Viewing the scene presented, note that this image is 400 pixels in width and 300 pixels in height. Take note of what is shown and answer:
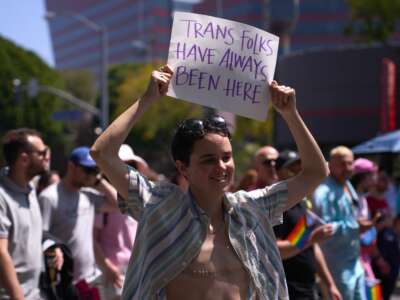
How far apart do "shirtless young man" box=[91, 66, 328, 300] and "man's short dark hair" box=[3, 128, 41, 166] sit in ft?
6.36

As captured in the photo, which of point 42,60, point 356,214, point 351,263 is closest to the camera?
point 351,263

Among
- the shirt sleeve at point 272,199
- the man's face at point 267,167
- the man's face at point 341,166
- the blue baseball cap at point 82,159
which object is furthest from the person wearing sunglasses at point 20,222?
the man's face at point 341,166

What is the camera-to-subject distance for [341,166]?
6785 mm

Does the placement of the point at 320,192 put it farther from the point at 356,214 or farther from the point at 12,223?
the point at 12,223

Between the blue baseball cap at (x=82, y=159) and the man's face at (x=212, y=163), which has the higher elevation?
the blue baseball cap at (x=82, y=159)

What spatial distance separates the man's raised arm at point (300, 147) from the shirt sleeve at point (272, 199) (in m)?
0.03

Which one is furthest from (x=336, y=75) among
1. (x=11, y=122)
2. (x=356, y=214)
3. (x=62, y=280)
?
(x=11, y=122)

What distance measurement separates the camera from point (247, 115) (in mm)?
3412

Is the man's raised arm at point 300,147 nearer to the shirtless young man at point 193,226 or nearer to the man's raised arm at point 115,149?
the shirtless young man at point 193,226

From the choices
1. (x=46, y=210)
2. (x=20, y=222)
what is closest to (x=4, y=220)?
(x=20, y=222)

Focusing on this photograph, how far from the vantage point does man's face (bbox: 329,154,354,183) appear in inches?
266

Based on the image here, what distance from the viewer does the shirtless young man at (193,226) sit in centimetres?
311

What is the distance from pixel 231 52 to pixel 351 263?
3.66 metres

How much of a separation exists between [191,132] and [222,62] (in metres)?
0.39
